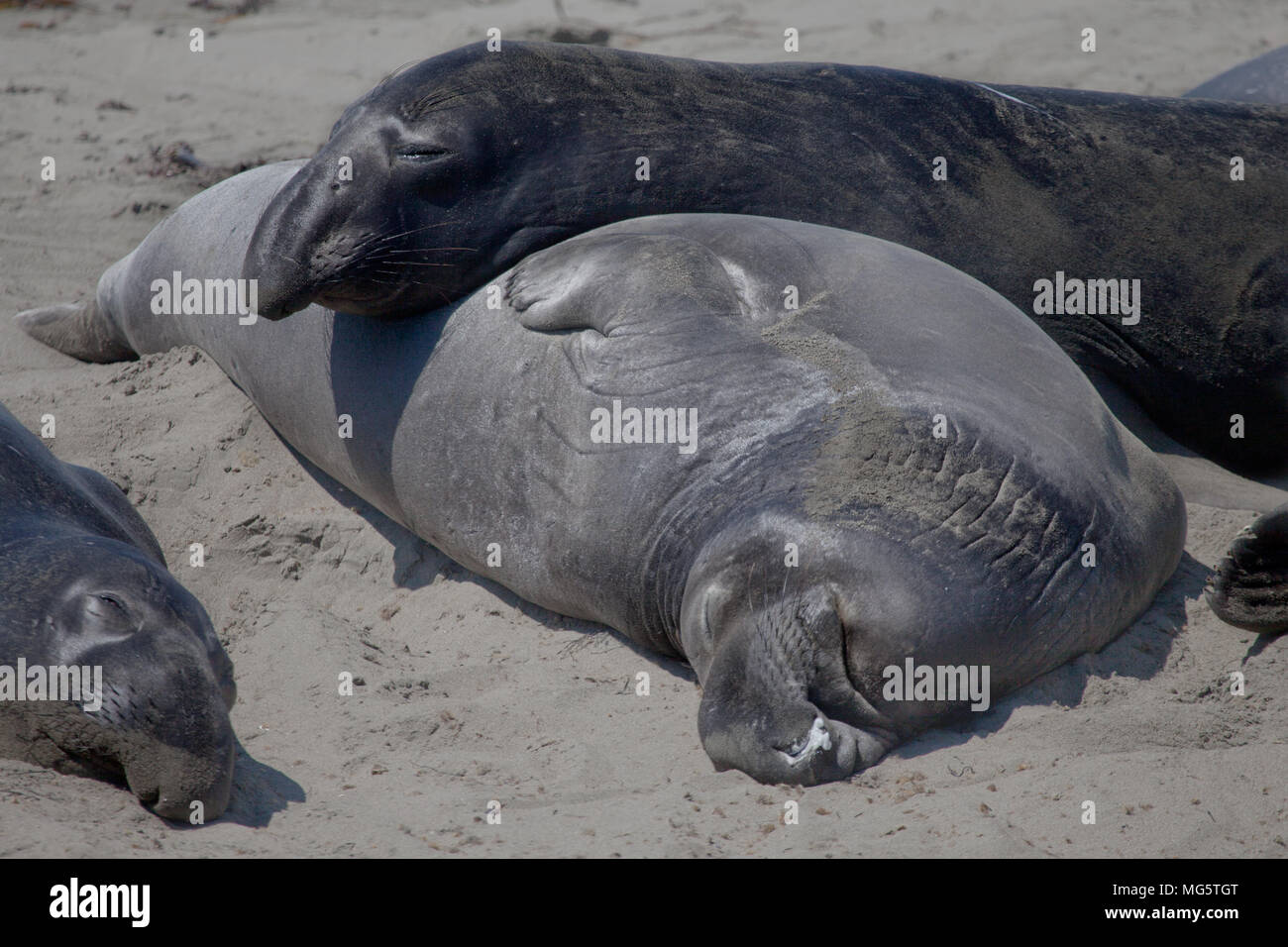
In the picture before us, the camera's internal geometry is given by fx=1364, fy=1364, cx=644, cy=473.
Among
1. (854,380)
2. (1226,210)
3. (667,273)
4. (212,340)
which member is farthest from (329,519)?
(1226,210)

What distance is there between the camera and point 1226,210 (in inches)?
177

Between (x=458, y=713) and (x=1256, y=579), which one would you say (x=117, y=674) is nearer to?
(x=458, y=713)

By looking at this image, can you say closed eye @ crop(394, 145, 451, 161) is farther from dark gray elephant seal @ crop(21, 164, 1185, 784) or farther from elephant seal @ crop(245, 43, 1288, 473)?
dark gray elephant seal @ crop(21, 164, 1185, 784)

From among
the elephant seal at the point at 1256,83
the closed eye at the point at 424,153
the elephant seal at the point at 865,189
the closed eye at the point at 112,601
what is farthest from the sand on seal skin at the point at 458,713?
the elephant seal at the point at 1256,83

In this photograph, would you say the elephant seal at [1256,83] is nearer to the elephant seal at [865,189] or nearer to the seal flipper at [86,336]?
the elephant seal at [865,189]

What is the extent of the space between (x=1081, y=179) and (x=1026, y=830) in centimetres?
248

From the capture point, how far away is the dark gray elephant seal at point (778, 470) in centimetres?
311

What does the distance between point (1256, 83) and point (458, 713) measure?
4748 mm

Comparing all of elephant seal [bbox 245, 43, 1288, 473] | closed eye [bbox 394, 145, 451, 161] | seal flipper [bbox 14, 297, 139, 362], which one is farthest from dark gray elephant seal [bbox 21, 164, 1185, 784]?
seal flipper [bbox 14, 297, 139, 362]

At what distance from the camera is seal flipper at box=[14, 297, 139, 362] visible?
5422 millimetres

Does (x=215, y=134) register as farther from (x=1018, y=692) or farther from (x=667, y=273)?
(x=1018, y=692)

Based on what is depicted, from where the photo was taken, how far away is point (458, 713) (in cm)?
338

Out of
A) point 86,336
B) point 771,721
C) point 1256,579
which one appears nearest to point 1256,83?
point 1256,579

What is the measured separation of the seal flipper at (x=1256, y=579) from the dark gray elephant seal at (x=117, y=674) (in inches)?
96.1
